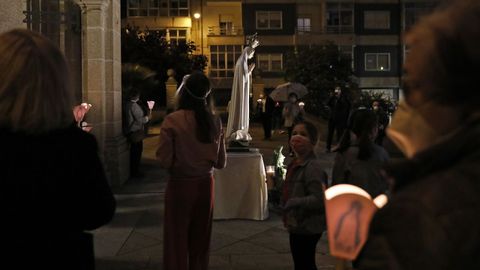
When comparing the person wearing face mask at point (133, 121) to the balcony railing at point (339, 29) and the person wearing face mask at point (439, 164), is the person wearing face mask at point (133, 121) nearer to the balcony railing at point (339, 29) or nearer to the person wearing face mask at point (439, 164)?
the person wearing face mask at point (439, 164)

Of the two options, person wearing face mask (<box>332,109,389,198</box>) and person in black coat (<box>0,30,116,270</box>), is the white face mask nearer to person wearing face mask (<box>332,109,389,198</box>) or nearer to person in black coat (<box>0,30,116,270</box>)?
person in black coat (<box>0,30,116,270</box>)

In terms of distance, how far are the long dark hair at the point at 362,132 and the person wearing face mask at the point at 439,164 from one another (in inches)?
116

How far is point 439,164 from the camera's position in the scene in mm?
1093

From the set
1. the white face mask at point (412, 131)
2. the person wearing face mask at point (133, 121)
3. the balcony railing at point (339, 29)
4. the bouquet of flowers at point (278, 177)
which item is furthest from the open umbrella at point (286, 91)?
the balcony railing at point (339, 29)

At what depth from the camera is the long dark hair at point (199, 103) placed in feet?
14.0

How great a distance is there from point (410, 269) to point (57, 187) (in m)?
1.26

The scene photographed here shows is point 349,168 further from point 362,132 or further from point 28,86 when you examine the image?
point 28,86

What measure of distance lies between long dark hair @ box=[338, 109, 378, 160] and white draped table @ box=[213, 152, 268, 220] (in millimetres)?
2879

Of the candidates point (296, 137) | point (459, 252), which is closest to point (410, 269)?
point (459, 252)

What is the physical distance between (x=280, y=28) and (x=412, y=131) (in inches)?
1772

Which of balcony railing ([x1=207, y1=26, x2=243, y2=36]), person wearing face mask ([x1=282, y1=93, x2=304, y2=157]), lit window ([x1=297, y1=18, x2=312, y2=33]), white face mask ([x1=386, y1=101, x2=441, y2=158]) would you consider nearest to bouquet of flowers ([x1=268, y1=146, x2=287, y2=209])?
white face mask ([x1=386, y1=101, x2=441, y2=158])

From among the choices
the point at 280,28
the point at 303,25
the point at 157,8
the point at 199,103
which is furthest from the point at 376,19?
Answer: the point at 199,103

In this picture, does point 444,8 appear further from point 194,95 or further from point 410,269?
point 194,95

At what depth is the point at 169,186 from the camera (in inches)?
167
